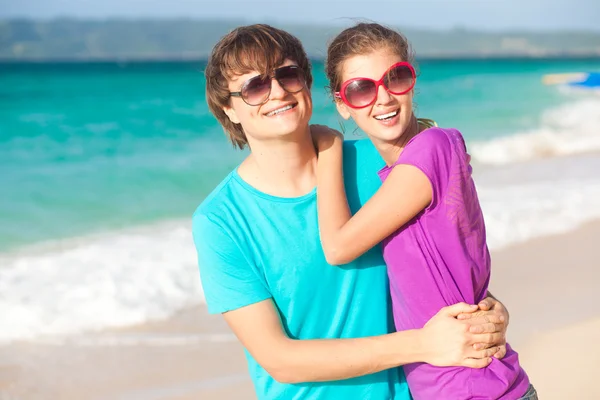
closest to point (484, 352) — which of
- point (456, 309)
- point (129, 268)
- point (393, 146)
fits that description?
point (456, 309)

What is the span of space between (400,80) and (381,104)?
106 millimetres

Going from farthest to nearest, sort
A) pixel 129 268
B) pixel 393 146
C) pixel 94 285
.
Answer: pixel 129 268 → pixel 94 285 → pixel 393 146

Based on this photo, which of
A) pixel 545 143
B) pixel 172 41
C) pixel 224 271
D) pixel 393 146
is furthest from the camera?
pixel 172 41

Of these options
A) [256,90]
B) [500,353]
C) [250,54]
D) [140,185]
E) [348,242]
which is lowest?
[140,185]

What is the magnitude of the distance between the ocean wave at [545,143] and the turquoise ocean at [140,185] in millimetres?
41

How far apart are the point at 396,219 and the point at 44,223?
836 cm

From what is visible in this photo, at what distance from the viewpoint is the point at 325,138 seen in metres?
2.57

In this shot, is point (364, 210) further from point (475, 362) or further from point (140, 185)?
point (140, 185)

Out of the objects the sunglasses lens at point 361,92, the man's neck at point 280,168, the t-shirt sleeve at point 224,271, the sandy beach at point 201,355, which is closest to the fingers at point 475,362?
the t-shirt sleeve at point 224,271

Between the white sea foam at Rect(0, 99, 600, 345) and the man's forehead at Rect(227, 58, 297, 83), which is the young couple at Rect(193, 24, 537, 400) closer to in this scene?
the man's forehead at Rect(227, 58, 297, 83)

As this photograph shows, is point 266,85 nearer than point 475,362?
No

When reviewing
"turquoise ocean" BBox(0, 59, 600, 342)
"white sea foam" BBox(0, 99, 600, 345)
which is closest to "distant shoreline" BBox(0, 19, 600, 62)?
"turquoise ocean" BBox(0, 59, 600, 342)

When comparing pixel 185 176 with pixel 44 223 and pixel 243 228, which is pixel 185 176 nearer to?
pixel 44 223

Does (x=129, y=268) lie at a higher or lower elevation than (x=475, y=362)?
lower
